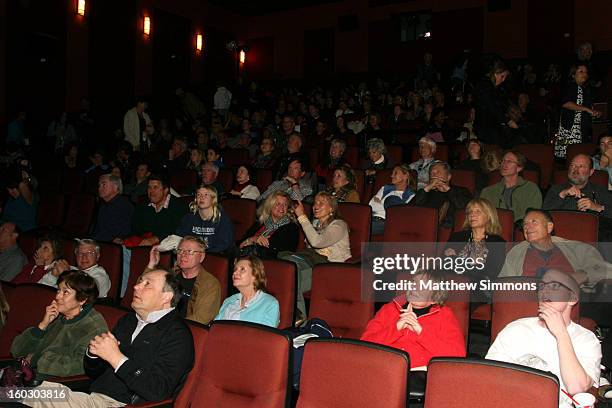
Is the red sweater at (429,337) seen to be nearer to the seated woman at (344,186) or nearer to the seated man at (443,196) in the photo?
the seated man at (443,196)

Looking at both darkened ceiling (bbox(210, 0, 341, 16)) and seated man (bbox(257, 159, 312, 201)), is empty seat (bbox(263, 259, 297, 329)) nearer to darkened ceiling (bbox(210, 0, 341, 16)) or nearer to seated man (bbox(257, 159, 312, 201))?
seated man (bbox(257, 159, 312, 201))

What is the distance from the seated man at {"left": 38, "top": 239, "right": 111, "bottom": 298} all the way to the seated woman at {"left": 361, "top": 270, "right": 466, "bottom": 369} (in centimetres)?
188

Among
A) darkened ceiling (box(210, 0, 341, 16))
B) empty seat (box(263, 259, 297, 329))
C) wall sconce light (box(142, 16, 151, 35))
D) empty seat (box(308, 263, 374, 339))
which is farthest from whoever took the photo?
darkened ceiling (box(210, 0, 341, 16))

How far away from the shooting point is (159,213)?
5285mm

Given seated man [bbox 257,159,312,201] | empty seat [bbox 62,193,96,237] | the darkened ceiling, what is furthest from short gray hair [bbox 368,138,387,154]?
the darkened ceiling

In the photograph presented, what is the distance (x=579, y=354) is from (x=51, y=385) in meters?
2.13

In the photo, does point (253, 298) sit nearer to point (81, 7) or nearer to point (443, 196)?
point (443, 196)

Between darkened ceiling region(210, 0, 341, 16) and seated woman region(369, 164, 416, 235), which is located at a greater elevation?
Result: darkened ceiling region(210, 0, 341, 16)

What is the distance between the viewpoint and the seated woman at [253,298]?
334 centimetres

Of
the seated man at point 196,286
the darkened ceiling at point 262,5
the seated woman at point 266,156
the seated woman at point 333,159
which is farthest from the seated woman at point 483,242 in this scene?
the darkened ceiling at point 262,5

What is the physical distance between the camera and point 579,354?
2.49m

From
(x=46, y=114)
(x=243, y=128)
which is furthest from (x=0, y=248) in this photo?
(x=46, y=114)

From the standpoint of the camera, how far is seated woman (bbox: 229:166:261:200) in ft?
19.7

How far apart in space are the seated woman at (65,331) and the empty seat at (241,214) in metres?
2.14
